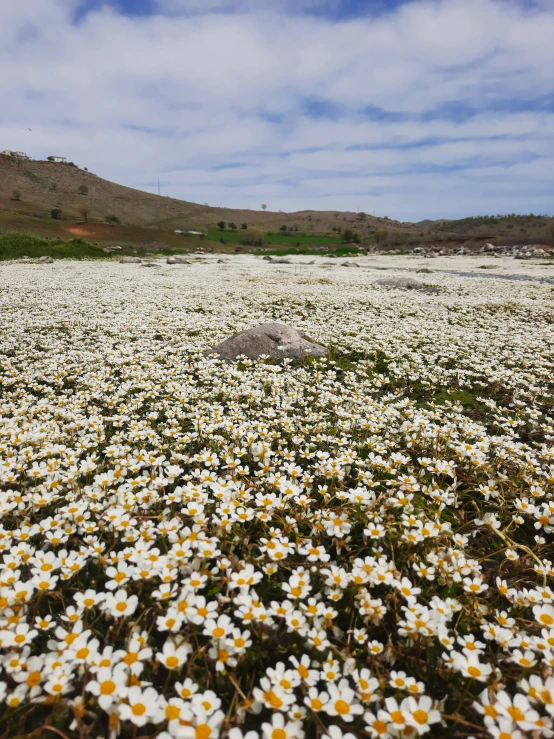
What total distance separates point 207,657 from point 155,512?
129 cm

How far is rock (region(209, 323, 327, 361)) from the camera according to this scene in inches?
318

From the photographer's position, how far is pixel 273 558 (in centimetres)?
258

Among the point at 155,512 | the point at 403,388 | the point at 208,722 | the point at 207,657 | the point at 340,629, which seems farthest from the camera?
the point at 403,388

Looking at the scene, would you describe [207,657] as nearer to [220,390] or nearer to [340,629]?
[340,629]

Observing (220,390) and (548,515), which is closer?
(548,515)

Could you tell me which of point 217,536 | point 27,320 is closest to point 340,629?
point 217,536

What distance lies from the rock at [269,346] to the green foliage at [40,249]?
113 ft

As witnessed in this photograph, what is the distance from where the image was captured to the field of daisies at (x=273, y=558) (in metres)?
1.82

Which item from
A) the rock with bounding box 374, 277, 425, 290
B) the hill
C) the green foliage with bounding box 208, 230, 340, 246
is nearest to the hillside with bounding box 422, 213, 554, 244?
the hill

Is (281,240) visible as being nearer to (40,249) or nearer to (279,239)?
(279,239)

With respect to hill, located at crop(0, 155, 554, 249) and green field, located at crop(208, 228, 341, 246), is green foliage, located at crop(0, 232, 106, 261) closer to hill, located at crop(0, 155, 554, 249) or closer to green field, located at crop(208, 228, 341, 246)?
hill, located at crop(0, 155, 554, 249)

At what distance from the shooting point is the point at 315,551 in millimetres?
2701

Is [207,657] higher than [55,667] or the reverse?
the reverse

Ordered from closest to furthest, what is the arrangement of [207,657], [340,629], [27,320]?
1. [207,657]
2. [340,629]
3. [27,320]
